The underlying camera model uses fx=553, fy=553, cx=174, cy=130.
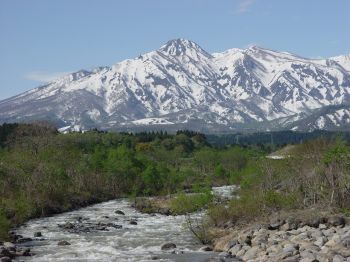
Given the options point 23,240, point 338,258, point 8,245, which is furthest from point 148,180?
point 338,258

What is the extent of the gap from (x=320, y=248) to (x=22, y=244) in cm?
2339

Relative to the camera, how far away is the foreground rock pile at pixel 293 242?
33.7m

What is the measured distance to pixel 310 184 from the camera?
52688 mm

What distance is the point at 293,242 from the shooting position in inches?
1473

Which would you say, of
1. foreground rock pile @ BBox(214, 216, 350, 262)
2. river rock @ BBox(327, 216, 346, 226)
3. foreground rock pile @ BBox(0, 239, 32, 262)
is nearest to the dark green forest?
foreground rock pile @ BBox(0, 239, 32, 262)

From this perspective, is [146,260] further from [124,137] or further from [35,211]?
[124,137]

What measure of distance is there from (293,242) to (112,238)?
17.5m

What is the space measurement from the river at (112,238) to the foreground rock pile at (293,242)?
2.00 meters

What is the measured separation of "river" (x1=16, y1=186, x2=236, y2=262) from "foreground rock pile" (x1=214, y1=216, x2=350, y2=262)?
2003mm

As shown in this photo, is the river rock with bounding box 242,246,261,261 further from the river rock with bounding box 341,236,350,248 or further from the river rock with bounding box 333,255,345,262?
the river rock with bounding box 333,255,345,262

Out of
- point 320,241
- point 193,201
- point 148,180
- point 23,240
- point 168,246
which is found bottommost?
point 168,246

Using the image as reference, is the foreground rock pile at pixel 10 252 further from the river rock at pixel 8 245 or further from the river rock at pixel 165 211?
the river rock at pixel 165 211

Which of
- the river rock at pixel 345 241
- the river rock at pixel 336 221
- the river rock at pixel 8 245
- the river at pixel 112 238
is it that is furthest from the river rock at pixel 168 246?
the river rock at pixel 345 241

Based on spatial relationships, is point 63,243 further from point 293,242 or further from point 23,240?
point 293,242
